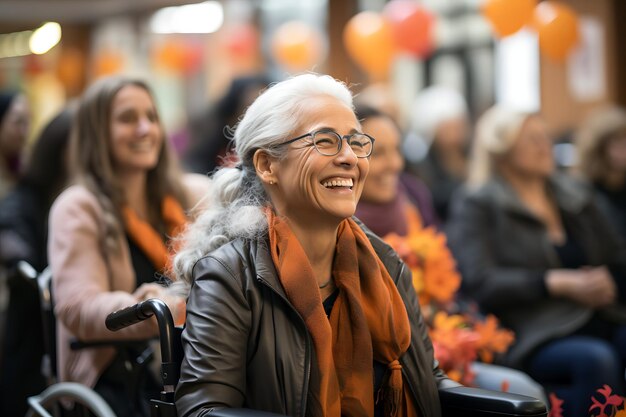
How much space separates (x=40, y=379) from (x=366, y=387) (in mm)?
1650

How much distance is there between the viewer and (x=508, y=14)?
20.0 feet

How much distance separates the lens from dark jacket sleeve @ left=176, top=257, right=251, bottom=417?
69.4 inches

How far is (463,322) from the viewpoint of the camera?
294 cm

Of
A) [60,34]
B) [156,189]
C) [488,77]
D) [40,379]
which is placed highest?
[60,34]

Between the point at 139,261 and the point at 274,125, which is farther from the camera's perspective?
the point at 139,261

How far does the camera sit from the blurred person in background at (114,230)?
8.54 feet

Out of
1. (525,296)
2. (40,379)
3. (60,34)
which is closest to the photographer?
(40,379)

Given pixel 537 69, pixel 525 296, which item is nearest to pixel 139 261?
pixel 525 296

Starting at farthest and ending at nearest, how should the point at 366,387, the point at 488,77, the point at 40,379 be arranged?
1. the point at 488,77
2. the point at 40,379
3. the point at 366,387

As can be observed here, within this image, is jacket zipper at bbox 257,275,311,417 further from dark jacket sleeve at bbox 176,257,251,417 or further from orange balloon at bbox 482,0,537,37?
orange balloon at bbox 482,0,537,37

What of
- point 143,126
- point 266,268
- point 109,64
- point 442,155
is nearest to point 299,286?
point 266,268

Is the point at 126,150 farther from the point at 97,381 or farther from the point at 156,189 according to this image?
the point at 97,381

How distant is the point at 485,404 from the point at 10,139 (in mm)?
3329

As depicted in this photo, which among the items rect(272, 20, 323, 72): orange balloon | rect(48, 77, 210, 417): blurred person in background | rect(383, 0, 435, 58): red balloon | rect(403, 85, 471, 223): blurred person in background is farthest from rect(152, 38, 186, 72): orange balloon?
rect(48, 77, 210, 417): blurred person in background
